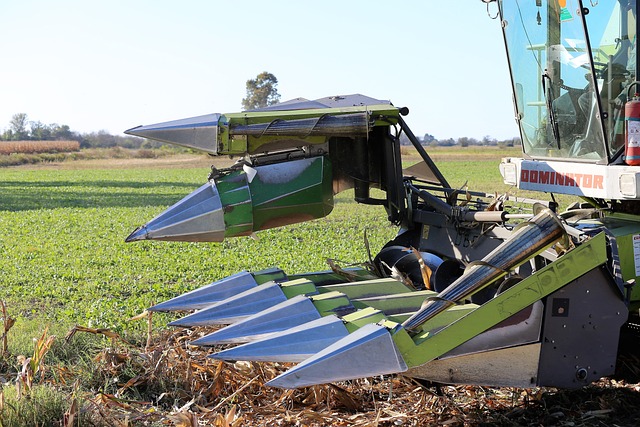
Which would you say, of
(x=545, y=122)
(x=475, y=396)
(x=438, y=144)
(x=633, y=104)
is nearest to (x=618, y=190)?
(x=633, y=104)

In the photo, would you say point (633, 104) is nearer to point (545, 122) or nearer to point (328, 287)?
point (545, 122)

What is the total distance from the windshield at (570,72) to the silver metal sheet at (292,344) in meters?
2.28

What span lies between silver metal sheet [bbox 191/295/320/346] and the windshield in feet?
7.22

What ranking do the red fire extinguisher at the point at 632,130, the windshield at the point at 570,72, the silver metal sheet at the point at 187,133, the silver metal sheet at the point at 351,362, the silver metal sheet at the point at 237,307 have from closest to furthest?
the silver metal sheet at the point at 351,362, the silver metal sheet at the point at 237,307, the silver metal sheet at the point at 187,133, the red fire extinguisher at the point at 632,130, the windshield at the point at 570,72

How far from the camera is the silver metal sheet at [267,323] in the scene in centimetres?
373

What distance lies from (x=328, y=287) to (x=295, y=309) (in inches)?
25.5

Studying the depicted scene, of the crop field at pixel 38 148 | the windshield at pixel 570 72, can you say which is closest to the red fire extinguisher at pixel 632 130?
the windshield at pixel 570 72

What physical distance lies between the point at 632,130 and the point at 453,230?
129 centimetres

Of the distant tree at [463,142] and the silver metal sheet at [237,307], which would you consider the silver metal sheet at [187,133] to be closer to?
the silver metal sheet at [237,307]

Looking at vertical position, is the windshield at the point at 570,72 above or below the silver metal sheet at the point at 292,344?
above

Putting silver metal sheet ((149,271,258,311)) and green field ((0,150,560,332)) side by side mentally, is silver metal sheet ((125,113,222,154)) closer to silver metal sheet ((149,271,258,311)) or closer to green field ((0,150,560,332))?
silver metal sheet ((149,271,258,311))

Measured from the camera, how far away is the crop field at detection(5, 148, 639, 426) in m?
3.97

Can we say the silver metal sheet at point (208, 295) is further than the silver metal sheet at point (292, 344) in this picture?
Yes

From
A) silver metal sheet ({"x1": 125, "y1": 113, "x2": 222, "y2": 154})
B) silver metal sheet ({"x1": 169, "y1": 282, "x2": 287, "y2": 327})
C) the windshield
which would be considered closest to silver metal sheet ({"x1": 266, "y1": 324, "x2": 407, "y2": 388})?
silver metal sheet ({"x1": 169, "y1": 282, "x2": 287, "y2": 327})
